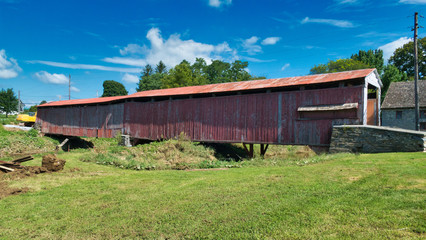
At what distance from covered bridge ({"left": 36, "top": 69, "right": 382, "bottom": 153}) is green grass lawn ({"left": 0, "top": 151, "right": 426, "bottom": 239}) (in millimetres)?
5278

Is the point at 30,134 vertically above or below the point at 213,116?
below

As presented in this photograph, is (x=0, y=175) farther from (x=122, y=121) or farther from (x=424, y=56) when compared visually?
(x=424, y=56)

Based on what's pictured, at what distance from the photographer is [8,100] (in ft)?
165

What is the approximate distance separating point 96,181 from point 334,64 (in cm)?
4503

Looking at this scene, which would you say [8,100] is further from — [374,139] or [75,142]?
[374,139]

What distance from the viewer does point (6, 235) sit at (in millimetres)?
4457

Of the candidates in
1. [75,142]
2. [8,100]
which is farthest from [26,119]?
[8,100]

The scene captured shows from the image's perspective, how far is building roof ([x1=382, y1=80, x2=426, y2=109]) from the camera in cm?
2653

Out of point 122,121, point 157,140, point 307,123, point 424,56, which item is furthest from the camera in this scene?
point 424,56

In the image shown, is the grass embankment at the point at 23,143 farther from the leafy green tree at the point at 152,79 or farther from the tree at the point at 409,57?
the tree at the point at 409,57

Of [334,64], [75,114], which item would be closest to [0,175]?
[75,114]

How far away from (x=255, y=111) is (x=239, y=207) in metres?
10.9

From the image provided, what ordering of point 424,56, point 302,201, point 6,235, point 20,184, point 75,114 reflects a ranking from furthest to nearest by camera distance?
1. point 424,56
2. point 75,114
3. point 20,184
4. point 302,201
5. point 6,235

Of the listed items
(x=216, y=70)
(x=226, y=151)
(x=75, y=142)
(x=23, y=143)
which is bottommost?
(x=75, y=142)
